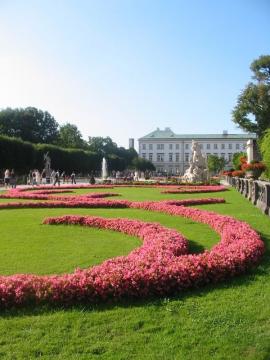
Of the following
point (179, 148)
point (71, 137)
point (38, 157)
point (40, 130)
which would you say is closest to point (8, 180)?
point (38, 157)

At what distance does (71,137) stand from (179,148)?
43.4 m

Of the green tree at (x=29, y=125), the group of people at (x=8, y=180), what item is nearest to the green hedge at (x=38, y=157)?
the green tree at (x=29, y=125)

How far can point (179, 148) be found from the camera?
134750mm

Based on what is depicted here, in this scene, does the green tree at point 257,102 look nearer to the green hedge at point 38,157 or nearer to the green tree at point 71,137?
the green hedge at point 38,157

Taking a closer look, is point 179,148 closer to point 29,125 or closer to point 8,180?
point 29,125

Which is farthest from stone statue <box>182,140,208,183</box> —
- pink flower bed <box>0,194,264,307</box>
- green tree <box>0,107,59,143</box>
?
green tree <box>0,107,59,143</box>

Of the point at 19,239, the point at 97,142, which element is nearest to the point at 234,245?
the point at 19,239

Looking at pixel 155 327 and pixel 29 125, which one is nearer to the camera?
pixel 155 327

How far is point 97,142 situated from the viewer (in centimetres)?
12188

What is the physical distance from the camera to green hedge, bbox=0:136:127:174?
52938 mm

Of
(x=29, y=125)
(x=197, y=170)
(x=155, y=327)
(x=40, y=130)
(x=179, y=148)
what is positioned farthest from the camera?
(x=179, y=148)

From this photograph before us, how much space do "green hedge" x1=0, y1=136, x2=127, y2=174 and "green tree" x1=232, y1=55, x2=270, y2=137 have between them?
24.5 meters

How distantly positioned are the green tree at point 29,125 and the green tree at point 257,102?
Result: 1494 inches

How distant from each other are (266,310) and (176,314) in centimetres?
95
